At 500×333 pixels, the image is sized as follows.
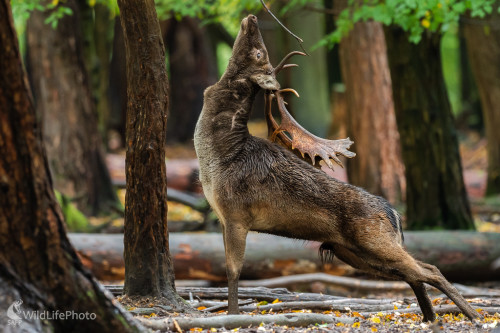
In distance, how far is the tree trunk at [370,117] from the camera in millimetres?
13047

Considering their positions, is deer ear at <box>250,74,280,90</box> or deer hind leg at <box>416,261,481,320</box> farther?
deer ear at <box>250,74,280,90</box>

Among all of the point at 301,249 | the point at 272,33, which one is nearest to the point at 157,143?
the point at 301,249

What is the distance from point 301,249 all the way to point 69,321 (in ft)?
19.0

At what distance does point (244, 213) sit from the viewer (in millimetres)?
5797

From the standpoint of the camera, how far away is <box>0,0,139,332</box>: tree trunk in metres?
3.94

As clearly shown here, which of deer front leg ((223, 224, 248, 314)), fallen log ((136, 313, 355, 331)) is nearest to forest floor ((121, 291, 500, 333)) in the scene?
fallen log ((136, 313, 355, 331))

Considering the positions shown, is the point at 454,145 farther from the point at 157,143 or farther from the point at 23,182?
the point at 23,182

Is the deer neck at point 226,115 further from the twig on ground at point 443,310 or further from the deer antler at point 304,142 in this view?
the twig on ground at point 443,310

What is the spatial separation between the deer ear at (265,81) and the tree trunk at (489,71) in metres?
8.29

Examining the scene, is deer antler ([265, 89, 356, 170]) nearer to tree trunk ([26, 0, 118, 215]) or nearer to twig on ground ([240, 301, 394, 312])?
twig on ground ([240, 301, 394, 312])

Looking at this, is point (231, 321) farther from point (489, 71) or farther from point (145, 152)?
point (489, 71)

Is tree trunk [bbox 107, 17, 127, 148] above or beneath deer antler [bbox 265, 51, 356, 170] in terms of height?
above

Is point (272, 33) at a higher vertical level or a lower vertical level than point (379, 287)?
higher

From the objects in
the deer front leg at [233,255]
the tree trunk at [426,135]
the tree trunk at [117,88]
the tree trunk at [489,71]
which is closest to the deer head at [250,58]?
the deer front leg at [233,255]
